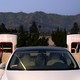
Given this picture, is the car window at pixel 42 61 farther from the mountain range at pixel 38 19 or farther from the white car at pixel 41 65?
the mountain range at pixel 38 19

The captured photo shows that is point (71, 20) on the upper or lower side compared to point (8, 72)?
lower

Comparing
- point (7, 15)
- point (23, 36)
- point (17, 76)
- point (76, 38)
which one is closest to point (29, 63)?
point (17, 76)

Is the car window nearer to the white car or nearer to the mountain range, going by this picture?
the white car

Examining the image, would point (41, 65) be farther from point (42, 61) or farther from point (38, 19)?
point (38, 19)

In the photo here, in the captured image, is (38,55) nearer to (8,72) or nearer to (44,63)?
(44,63)

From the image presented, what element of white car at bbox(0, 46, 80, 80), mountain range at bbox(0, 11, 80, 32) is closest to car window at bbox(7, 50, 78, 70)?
white car at bbox(0, 46, 80, 80)

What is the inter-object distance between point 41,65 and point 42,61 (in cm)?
25

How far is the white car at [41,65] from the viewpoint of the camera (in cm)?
690

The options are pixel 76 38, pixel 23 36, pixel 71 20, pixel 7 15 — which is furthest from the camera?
pixel 7 15

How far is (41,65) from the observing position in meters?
7.68

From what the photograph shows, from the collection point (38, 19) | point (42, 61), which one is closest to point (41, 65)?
point (42, 61)

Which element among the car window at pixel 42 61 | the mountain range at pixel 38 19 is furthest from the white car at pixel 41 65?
the mountain range at pixel 38 19

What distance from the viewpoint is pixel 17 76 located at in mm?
6930

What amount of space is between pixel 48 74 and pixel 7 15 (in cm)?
16256
